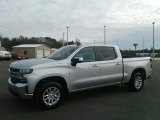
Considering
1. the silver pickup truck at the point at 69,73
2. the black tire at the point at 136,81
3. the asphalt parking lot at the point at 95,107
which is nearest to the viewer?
the asphalt parking lot at the point at 95,107

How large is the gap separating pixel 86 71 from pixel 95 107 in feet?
3.85

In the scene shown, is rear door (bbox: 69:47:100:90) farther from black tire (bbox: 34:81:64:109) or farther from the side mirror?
black tire (bbox: 34:81:64:109)

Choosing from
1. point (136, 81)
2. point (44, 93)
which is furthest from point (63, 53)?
point (136, 81)

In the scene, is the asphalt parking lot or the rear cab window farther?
the rear cab window

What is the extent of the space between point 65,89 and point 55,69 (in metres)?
0.76

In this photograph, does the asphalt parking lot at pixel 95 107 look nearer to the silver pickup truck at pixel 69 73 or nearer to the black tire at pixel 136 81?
the black tire at pixel 136 81

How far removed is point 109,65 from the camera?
880 centimetres

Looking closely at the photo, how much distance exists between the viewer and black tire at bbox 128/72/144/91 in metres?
9.76

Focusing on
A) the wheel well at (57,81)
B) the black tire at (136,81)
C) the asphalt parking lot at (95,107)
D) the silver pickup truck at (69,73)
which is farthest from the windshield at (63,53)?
the black tire at (136,81)

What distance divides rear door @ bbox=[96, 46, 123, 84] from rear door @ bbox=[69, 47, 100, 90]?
25cm

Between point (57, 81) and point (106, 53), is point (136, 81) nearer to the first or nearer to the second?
point (106, 53)

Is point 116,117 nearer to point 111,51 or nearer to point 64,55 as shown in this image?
point 64,55

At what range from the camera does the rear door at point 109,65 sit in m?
8.64

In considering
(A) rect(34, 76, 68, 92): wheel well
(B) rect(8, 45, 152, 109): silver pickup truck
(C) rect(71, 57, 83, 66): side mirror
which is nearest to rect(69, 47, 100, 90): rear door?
(B) rect(8, 45, 152, 109): silver pickup truck
